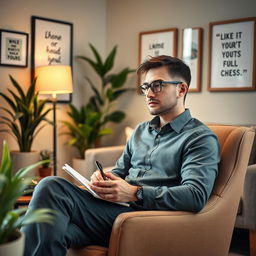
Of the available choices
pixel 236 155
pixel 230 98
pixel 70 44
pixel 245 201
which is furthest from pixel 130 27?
pixel 236 155

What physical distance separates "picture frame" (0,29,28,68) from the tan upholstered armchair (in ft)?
7.79

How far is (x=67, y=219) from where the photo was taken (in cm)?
183

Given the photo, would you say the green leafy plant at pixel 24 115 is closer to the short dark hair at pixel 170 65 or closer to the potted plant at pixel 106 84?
the potted plant at pixel 106 84

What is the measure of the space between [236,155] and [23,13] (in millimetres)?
2740

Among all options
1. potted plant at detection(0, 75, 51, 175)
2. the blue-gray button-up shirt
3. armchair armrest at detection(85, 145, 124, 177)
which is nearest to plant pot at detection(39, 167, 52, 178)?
potted plant at detection(0, 75, 51, 175)

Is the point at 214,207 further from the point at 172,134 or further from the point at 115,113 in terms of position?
the point at 115,113

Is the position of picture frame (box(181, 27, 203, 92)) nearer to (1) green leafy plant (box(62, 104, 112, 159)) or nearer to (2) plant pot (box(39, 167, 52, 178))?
(1) green leafy plant (box(62, 104, 112, 159))

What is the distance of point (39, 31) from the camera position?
4.20 meters

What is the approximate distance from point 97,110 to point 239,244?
2075mm

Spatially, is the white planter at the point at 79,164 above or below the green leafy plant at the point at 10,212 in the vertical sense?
below

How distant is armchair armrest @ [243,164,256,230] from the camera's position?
2832 millimetres

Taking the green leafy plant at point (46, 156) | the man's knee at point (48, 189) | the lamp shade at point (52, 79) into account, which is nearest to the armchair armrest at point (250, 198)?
A: the man's knee at point (48, 189)

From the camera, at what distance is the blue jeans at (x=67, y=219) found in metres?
1.68

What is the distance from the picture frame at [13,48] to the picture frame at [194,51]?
1.47m
